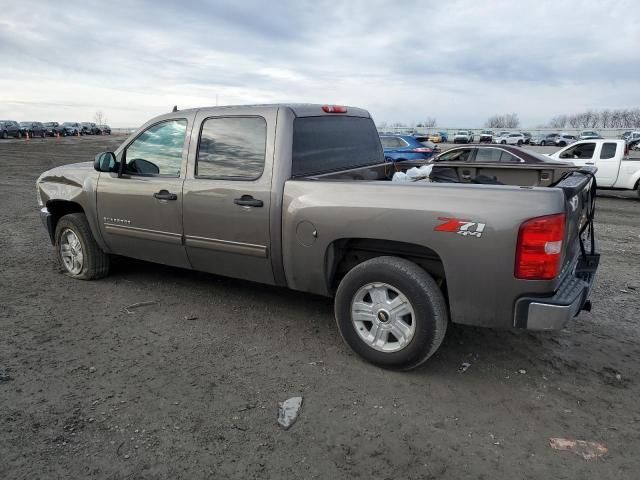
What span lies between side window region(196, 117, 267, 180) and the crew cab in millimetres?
11061

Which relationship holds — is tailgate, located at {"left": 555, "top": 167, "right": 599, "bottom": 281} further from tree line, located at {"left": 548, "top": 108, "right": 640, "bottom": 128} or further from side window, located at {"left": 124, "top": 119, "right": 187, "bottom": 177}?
tree line, located at {"left": 548, "top": 108, "right": 640, "bottom": 128}

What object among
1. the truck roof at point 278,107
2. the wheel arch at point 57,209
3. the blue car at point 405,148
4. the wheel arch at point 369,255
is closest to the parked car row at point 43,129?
the blue car at point 405,148

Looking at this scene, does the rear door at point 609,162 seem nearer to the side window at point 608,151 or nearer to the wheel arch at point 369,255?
the side window at point 608,151

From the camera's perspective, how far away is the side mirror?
182 inches

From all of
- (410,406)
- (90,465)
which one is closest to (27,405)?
(90,465)

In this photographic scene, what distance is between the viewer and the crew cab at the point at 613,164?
40.5 feet

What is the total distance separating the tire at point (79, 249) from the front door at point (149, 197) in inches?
14.2

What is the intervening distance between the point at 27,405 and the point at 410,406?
2391 mm

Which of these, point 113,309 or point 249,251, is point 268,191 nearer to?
point 249,251

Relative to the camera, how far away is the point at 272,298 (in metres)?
4.85

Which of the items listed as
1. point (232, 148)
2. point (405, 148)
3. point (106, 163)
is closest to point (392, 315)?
point (232, 148)

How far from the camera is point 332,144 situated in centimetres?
434

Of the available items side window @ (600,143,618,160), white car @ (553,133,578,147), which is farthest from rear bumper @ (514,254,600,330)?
white car @ (553,133,578,147)

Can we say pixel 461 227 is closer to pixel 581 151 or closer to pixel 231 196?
pixel 231 196
